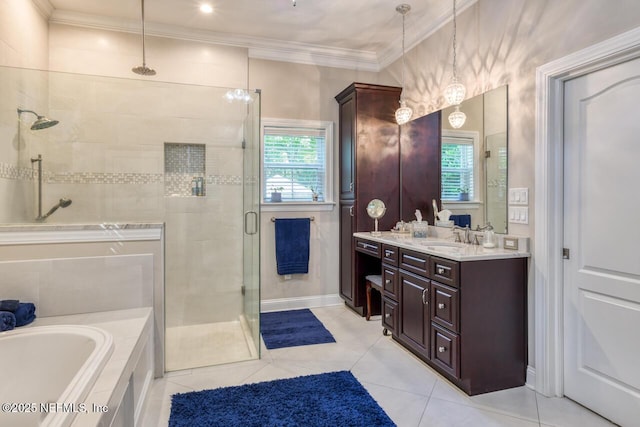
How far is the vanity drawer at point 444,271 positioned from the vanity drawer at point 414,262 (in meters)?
0.06

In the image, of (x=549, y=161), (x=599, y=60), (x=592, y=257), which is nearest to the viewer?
(x=599, y=60)

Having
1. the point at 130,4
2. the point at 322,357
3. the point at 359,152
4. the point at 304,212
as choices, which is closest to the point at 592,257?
the point at 322,357

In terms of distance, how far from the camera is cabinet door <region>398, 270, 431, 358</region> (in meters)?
2.47

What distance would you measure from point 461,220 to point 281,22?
2.45 meters

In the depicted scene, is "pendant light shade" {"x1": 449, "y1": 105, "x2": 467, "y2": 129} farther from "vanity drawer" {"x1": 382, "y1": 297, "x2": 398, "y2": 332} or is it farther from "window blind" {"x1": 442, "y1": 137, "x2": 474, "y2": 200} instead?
"vanity drawer" {"x1": 382, "y1": 297, "x2": 398, "y2": 332}

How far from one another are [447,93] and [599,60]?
3.11 ft

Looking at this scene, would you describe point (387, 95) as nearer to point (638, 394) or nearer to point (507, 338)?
point (507, 338)

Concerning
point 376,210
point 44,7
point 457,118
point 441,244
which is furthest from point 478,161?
point 44,7

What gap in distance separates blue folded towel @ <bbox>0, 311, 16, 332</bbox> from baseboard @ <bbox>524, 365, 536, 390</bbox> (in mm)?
2973

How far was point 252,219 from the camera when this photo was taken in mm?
3102

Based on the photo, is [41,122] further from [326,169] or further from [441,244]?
[441,244]

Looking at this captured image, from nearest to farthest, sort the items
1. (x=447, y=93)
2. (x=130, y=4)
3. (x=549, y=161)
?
(x=549, y=161) → (x=447, y=93) → (x=130, y=4)

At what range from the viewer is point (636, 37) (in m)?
1.70

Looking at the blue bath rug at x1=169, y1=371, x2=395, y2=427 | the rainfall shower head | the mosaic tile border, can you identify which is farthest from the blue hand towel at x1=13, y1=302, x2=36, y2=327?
the rainfall shower head
